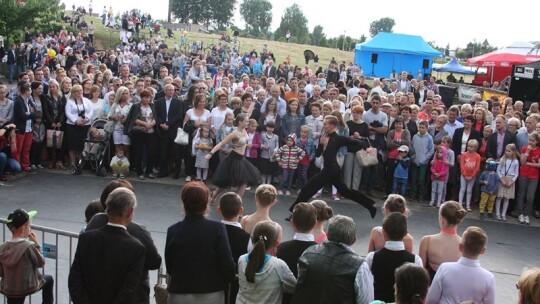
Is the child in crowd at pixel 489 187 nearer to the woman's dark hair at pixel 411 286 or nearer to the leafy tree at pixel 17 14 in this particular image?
the woman's dark hair at pixel 411 286

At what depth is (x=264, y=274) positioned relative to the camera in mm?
4629

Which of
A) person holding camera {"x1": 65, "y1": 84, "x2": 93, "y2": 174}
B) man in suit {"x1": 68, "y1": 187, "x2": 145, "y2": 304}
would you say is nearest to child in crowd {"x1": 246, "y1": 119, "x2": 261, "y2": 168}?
person holding camera {"x1": 65, "y1": 84, "x2": 93, "y2": 174}

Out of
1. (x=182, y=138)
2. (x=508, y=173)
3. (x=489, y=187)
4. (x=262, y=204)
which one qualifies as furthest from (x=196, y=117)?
(x=262, y=204)

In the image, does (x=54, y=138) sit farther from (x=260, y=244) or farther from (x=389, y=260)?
(x=389, y=260)

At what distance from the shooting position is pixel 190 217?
15.9 feet

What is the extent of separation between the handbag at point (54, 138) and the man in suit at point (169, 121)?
1.95 m

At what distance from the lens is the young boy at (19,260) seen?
5297 millimetres

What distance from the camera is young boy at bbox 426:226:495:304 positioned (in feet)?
15.0

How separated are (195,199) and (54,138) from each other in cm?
838

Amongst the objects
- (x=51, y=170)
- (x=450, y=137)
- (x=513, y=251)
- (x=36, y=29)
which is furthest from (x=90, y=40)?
(x=513, y=251)

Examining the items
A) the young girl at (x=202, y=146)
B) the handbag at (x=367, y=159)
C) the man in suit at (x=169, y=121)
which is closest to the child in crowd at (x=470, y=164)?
the handbag at (x=367, y=159)

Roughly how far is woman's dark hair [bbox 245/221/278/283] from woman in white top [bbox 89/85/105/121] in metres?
8.50

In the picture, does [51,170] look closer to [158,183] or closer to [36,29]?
[158,183]

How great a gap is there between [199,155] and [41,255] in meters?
6.66
